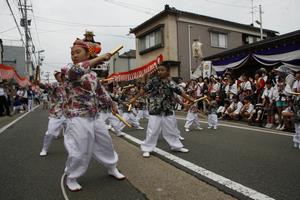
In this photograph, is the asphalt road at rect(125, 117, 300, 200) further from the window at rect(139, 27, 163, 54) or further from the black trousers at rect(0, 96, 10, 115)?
the window at rect(139, 27, 163, 54)

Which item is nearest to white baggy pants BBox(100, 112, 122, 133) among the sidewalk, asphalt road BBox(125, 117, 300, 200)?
asphalt road BBox(125, 117, 300, 200)

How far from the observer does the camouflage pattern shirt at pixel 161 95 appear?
6.12 meters

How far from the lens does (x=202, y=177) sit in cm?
445

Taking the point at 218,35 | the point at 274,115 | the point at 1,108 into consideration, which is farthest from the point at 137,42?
the point at 274,115

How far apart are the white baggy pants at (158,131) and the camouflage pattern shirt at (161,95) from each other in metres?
0.12

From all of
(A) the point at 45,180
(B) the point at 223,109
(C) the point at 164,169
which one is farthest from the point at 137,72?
(A) the point at 45,180

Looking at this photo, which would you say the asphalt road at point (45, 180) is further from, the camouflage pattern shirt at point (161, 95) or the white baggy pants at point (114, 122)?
the white baggy pants at point (114, 122)

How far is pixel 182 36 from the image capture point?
25.7 m

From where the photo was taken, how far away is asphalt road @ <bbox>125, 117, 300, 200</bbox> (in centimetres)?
406

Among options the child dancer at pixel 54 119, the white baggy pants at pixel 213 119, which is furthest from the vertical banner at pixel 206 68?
the child dancer at pixel 54 119

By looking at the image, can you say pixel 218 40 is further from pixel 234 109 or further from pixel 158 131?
pixel 158 131

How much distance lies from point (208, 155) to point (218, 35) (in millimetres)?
23575

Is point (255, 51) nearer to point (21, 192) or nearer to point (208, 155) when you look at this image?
point (208, 155)

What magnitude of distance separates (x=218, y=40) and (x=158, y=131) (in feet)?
76.9
